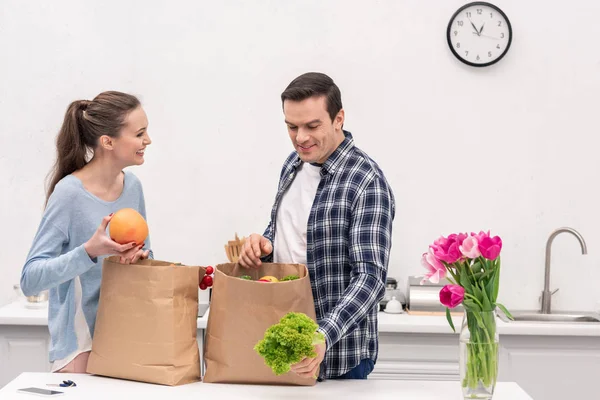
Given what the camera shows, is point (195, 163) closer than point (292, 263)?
No

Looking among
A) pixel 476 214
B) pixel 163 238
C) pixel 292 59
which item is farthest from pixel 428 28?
pixel 163 238

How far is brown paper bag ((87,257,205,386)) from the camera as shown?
1.84m

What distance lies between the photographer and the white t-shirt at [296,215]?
2.08 m

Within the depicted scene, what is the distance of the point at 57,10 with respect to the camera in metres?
3.43

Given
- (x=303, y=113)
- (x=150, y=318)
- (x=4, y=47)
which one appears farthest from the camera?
(x=4, y=47)

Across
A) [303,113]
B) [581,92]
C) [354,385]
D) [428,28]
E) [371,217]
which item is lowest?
[354,385]

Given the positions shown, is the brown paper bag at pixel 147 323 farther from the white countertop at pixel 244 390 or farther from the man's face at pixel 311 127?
the man's face at pixel 311 127

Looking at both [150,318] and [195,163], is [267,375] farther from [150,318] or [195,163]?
[195,163]

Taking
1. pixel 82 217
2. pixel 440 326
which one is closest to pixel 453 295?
pixel 82 217

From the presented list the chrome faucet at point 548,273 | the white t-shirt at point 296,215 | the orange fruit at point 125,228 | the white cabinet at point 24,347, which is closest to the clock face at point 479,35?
the chrome faucet at point 548,273

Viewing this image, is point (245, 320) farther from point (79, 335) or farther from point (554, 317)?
point (554, 317)

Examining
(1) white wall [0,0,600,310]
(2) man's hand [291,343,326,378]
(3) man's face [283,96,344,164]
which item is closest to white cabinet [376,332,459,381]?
(1) white wall [0,0,600,310]

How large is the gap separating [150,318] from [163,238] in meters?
1.65

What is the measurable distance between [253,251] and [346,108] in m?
1.59
